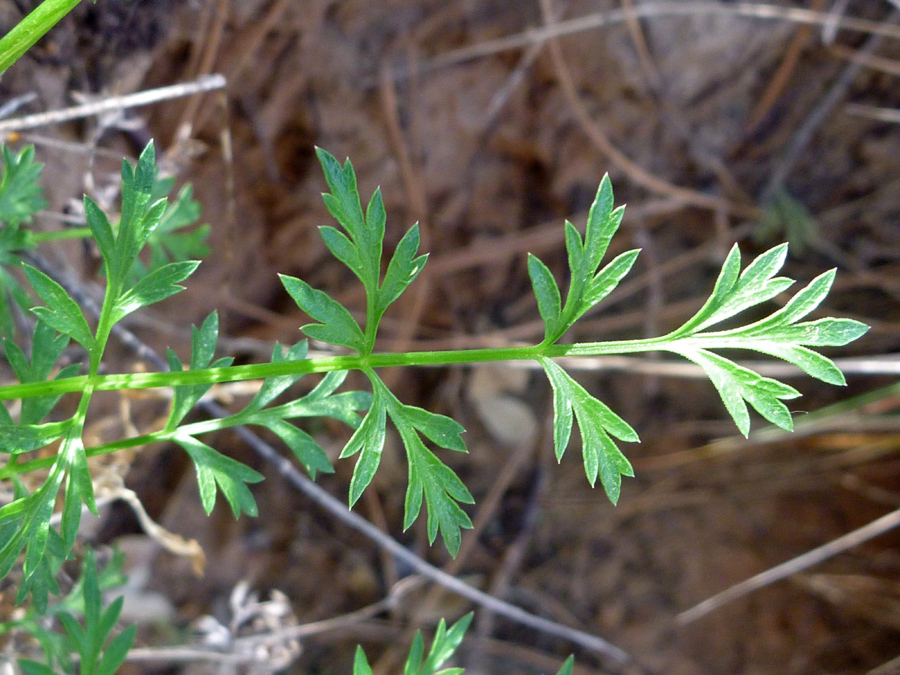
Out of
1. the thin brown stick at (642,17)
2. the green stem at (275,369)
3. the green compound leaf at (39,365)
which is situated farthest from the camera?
the thin brown stick at (642,17)

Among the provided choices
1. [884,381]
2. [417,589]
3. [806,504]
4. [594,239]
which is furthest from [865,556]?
[594,239]

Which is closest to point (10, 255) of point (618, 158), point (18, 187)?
point (18, 187)

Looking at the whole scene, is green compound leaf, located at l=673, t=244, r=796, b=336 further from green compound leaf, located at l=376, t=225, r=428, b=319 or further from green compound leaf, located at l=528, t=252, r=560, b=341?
green compound leaf, located at l=376, t=225, r=428, b=319

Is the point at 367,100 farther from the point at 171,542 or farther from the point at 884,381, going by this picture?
the point at 884,381

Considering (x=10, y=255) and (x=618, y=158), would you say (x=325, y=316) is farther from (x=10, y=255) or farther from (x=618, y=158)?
(x=618, y=158)

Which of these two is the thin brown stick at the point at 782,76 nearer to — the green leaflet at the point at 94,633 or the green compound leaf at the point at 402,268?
→ the green compound leaf at the point at 402,268

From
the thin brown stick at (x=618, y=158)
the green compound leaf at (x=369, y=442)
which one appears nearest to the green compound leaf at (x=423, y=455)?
the green compound leaf at (x=369, y=442)

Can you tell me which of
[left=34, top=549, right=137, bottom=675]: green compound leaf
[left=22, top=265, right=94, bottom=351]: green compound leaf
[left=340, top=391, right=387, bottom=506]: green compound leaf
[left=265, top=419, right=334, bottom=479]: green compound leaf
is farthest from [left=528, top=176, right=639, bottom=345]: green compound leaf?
[left=34, top=549, right=137, bottom=675]: green compound leaf
